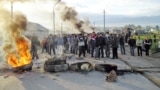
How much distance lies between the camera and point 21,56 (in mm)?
17781

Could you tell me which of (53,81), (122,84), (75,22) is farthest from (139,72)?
(75,22)

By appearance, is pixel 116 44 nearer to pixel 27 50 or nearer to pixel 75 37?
pixel 75 37

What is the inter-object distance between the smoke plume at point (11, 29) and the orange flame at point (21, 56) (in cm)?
20

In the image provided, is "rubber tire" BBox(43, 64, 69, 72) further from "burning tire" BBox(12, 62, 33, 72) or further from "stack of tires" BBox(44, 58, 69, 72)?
"burning tire" BBox(12, 62, 33, 72)

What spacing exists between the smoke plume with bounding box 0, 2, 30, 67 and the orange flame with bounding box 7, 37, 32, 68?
0.65 feet

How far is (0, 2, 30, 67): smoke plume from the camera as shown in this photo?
18.5 metres

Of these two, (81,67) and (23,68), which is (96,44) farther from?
(23,68)

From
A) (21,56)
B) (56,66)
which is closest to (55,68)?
(56,66)

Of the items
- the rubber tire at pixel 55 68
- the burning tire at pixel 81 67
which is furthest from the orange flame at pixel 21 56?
the burning tire at pixel 81 67

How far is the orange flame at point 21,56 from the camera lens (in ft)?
56.3

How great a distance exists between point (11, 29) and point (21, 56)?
198cm

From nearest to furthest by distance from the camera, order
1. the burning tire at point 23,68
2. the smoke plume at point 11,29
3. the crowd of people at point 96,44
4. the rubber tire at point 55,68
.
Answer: the burning tire at point 23,68
the rubber tire at point 55,68
the smoke plume at point 11,29
the crowd of people at point 96,44

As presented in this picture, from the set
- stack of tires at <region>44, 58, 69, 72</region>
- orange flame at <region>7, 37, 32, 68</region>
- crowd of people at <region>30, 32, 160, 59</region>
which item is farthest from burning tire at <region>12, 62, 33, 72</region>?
crowd of people at <region>30, 32, 160, 59</region>

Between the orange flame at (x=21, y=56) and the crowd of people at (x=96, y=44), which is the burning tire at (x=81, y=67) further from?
the crowd of people at (x=96, y=44)
